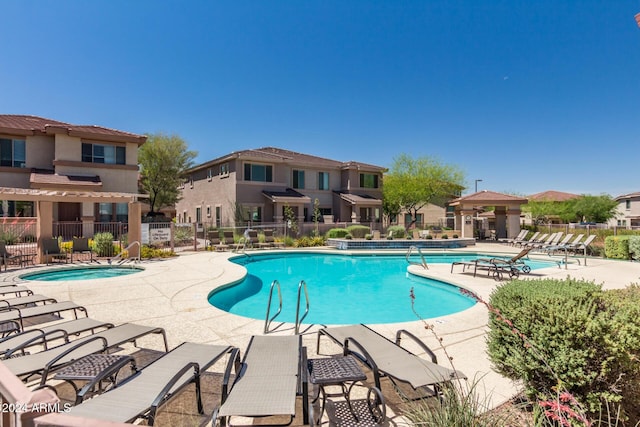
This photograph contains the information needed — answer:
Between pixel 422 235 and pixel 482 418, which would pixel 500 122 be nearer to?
pixel 422 235

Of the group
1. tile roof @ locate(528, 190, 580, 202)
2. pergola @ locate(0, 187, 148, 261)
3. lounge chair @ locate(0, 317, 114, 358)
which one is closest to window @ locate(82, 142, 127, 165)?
pergola @ locate(0, 187, 148, 261)

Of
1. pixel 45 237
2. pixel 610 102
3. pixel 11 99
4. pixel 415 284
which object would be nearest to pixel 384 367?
pixel 415 284

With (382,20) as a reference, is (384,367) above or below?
below

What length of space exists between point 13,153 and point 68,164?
3532mm

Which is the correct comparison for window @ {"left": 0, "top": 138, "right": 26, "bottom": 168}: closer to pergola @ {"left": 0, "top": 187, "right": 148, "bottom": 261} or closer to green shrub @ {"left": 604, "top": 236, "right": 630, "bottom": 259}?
pergola @ {"left": 0, "top": 187, "right": 148, "bottom": 261}

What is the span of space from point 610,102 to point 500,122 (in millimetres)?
9258

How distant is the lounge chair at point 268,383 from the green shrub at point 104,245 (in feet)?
48.5

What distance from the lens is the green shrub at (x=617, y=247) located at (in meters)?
16.0

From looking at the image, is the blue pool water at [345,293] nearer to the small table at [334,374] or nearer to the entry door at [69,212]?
the small table at [334,374]

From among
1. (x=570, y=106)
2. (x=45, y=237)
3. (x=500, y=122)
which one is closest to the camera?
(x=45, y=237)

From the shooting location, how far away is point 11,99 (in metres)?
24.6

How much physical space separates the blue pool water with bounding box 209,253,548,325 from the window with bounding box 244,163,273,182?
11217 millimetres

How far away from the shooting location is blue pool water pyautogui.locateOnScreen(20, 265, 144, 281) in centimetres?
1145

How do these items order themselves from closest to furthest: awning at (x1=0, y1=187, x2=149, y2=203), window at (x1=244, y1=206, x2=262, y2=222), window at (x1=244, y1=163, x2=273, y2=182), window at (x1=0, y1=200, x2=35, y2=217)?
awning at (x1=0, y1=187, x2=149, y2=203) → window at (x1=0, y1=200, x2=35, y2=217) → window at (x1=244, y1=206, x2=262, y2=222) → window at (x1=244, y1=163, x2=273, y2=182)
